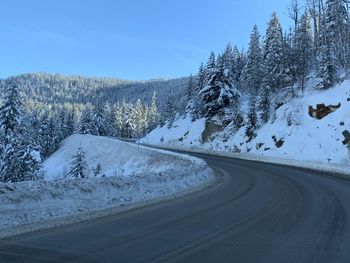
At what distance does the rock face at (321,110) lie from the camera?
123 ft

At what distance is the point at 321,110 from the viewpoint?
127 ft

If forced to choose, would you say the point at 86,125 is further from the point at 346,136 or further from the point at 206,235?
the point at 206,235

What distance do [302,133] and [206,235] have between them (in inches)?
1224

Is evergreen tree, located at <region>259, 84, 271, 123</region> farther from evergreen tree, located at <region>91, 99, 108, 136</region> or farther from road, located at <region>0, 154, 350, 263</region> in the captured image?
evergreen tree, located at <region>91, 99, 108, 136</region>

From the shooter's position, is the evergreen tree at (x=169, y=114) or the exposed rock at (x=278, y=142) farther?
the evergreen tree at (x=169, y=114)

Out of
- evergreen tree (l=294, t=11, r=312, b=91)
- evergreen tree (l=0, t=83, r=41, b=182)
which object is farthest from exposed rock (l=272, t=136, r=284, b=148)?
evergreen tree (l=0, t=83, r=41, b=182)

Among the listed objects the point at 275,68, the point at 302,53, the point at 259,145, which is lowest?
the point at 259,145

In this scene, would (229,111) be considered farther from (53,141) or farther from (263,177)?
(53,141)

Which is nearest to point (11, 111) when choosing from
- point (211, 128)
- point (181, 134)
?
point (211, 128)

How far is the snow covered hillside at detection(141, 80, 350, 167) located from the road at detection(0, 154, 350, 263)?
1966 cm

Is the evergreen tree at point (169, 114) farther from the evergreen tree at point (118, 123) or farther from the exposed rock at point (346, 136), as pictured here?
the exposed rock at point (346, 136)

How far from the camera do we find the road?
6750 millimetres

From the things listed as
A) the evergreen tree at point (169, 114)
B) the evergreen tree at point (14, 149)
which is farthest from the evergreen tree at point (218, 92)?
the evergreen tree at point (169, 114)

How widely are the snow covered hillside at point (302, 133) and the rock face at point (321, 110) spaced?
159mm
